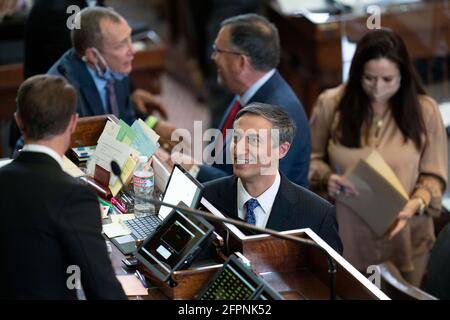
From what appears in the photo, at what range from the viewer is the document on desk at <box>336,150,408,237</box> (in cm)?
449

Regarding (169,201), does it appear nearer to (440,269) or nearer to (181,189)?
(181,189)

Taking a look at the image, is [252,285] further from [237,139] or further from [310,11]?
[310,11]

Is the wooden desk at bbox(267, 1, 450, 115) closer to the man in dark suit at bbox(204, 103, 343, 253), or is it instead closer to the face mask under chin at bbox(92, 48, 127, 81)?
the face mask under chin at bbox(92, 48, 127, 81)

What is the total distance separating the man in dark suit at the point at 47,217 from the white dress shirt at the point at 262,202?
85 cm

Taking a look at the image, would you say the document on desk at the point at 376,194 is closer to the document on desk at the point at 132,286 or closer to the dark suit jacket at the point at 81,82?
the dark suit jacket at the point at 81,82

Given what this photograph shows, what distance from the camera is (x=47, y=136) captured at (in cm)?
268

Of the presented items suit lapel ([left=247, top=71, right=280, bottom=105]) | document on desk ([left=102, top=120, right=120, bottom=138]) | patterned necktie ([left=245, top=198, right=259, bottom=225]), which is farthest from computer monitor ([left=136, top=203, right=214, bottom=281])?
suit lapel ([left=247, top=71, right=280, bottom=105])

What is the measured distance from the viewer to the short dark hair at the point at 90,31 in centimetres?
457

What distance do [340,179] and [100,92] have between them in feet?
4.35

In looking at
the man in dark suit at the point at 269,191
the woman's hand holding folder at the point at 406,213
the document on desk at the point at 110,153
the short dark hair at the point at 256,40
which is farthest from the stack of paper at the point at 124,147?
the woman's hand holding folder at the point at 406,213

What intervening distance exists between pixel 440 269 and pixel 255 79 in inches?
53.3

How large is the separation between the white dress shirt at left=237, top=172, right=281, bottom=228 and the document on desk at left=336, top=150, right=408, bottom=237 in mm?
1172

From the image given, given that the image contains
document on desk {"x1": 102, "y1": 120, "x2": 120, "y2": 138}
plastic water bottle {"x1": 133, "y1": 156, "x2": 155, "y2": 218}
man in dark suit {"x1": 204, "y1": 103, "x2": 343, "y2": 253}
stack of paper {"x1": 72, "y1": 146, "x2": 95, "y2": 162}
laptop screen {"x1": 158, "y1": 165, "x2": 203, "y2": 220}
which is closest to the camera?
laptop screen {"x1": 158, "y1": 165, "x2": 203, "y2": 220}

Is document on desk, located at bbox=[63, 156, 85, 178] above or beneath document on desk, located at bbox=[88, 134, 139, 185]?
beneath
